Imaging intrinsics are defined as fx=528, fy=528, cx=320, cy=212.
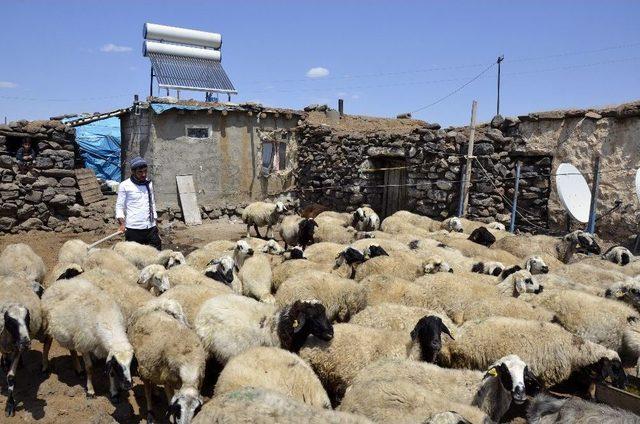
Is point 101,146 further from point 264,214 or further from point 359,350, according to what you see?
point 359,350

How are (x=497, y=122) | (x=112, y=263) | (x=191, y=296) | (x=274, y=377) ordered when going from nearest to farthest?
(x=274, y=377) < (x=191, y=296) < (x=112, y=263) < (x=497, y=122)

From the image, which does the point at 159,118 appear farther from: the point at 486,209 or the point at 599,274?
the point at 599,274

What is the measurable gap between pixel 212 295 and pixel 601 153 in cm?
961

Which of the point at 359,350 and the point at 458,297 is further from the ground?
the point at 458,297

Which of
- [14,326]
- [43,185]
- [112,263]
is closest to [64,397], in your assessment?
[14,326]

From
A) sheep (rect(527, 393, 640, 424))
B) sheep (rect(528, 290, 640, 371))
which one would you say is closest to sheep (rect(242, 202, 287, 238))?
sheep (rect(528, 290, 640, 371))

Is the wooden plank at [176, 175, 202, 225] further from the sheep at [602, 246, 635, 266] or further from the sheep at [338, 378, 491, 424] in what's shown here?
the sheep at [338, 378, 491, 424]

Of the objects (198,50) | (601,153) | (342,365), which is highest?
(198,50)

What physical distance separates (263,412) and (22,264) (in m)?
6.41

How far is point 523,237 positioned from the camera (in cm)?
1007

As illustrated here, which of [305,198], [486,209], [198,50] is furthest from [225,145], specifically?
[486,209]

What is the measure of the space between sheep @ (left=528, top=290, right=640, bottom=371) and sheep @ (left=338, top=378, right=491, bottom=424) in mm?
2716

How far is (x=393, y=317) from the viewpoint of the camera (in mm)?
5730

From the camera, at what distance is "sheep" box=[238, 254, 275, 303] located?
764cm
